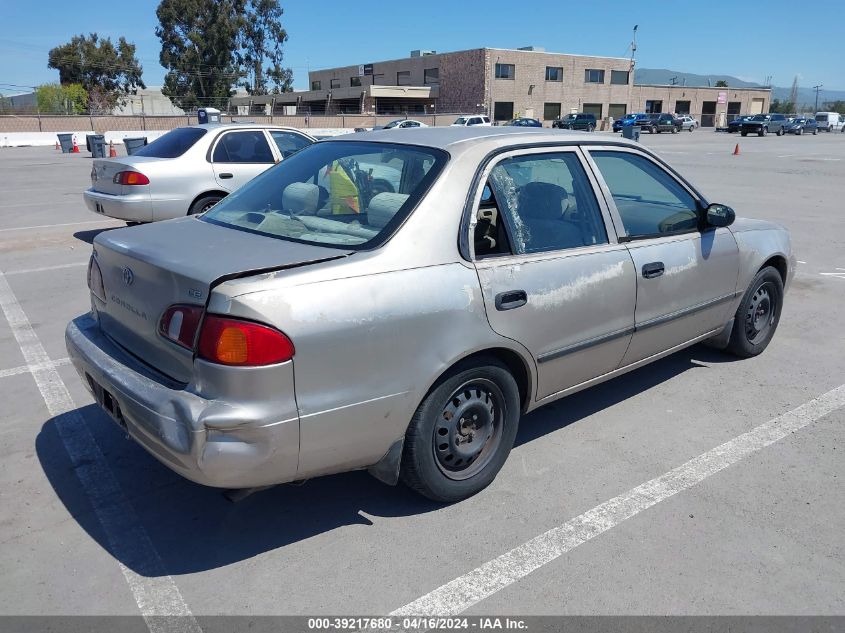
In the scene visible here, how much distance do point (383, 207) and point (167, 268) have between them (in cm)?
101

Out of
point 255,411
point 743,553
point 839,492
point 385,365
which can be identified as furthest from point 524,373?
point 839,492

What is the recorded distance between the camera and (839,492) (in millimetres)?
3441

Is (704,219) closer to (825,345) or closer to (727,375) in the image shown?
(727,375)

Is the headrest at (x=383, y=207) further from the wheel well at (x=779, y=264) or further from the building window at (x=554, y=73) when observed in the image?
the building window at (x=554, y=73)

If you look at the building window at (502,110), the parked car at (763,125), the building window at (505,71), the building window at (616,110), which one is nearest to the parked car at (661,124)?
the parked car at (763,125)

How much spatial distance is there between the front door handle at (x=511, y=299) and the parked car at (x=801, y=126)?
6137cm

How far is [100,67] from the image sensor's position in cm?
7231

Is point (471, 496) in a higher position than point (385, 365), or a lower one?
lower

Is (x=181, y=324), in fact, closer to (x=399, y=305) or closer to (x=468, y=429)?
(x=399, y=305)

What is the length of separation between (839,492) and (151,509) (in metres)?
3.37

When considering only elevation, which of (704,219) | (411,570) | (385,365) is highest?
(704,219)

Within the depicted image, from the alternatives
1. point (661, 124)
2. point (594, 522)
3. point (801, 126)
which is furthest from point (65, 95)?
point (594, 522)

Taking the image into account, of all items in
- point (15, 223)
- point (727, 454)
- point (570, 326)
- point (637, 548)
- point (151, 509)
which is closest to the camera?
point (637, 548)

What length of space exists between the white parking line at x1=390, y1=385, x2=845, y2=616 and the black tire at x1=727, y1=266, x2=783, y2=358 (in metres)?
0.79
